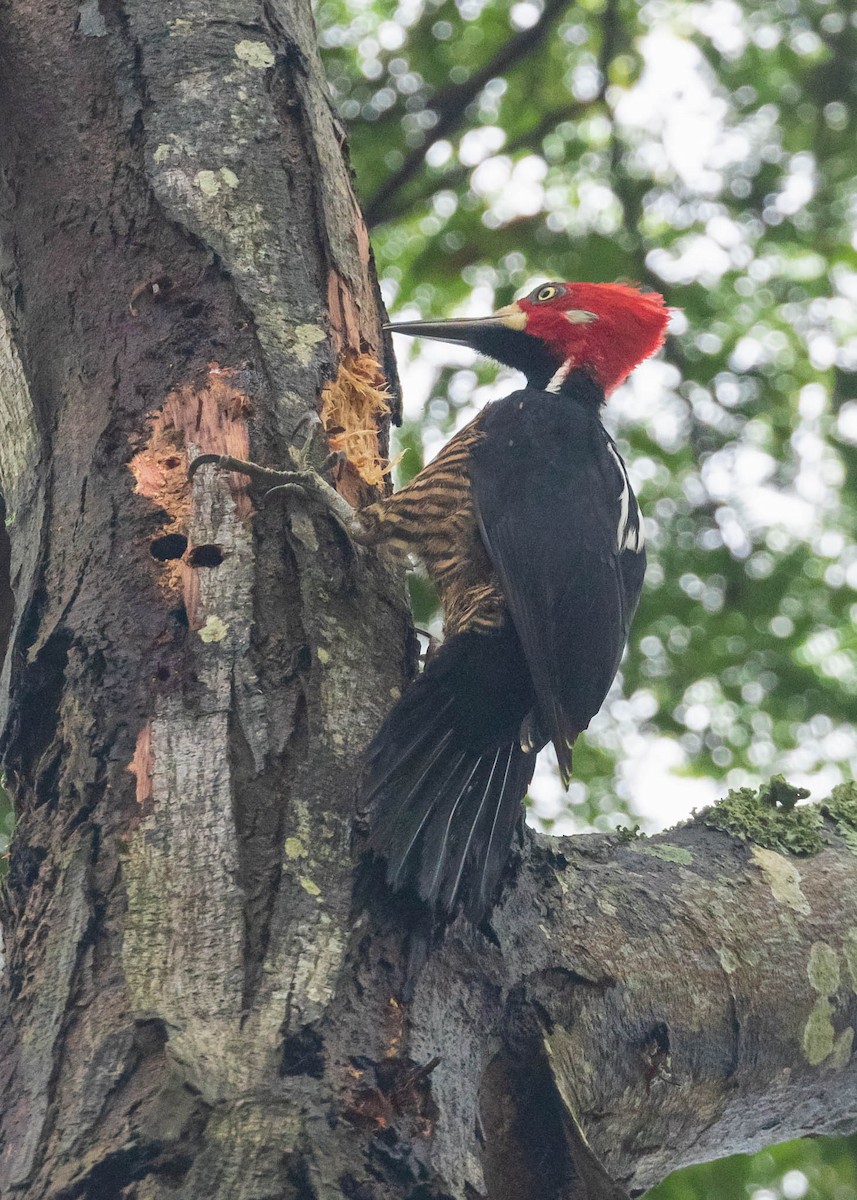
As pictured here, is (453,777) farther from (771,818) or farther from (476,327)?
(476,327)

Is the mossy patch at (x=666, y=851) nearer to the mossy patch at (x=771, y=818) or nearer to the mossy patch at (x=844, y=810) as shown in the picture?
the mossy patch at (x=771, y=818)

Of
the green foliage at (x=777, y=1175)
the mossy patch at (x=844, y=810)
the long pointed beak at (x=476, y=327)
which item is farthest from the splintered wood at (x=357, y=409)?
the green foliage at (x=777, y=1175)

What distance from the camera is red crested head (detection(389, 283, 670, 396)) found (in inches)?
154

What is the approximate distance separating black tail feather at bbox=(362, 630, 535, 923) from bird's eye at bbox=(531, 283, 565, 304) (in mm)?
1805

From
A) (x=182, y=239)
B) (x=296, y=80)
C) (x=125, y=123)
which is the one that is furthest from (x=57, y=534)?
(x=296, y=80)

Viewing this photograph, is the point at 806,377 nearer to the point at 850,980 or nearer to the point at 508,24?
the point at 508,24

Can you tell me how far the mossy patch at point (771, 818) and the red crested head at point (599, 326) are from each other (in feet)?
5.54

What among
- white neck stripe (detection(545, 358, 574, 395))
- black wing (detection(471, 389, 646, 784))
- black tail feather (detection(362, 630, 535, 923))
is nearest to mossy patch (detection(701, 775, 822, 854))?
black wing (detection(471, 389, 646, 784))

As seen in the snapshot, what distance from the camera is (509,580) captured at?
2.81m

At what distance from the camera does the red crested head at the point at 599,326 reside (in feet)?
12.9

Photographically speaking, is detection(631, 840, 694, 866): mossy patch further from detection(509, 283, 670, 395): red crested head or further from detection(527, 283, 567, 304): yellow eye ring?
detection(527, 283, 567, 304): yellow eye ring

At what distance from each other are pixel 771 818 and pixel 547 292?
205 cm

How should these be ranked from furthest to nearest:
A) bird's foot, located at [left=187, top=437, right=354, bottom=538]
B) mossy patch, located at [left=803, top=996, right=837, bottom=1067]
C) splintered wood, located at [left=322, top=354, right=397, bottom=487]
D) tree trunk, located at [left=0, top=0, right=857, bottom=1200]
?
splintered wood, located at [left=322, top=354, right=397, bottom=487] → mossy patch, located at [left=803, top=996, right=837, bottom=1067] → bird's foot, located at [left=187, top=437, right=354, bottom=538] → tree trunk, located at [left=0, top=0, right=857, bottom=1200]

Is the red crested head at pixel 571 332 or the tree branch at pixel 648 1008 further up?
the red crested head at pixel 571 332
